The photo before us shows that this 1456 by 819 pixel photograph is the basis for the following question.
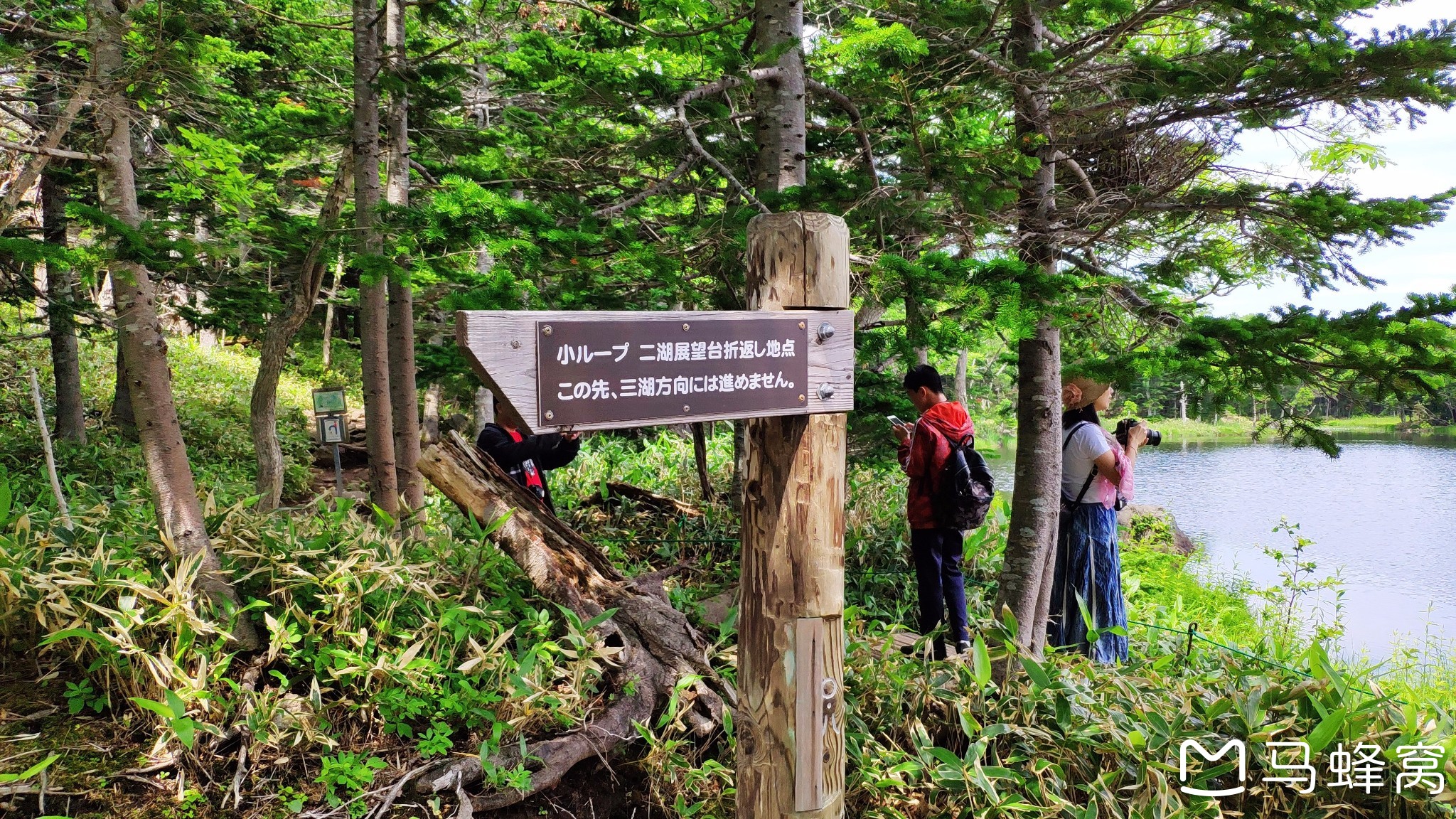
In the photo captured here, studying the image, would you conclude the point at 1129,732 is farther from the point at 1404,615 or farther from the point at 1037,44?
the point at 1404,615

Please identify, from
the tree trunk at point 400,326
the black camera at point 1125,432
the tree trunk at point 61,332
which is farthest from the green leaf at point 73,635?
the tree trunk at point 61,332

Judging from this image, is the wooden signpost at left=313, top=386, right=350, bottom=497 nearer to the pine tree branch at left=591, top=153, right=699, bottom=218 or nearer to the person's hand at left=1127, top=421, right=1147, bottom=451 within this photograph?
the pine tree branch at left=591, top=153, right=699, bottom=218

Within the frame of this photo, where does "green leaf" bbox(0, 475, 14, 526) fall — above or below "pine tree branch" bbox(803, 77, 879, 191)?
below

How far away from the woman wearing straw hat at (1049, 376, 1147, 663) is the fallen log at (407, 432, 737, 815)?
228cm

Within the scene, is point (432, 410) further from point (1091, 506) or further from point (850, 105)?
point (1091, 506)

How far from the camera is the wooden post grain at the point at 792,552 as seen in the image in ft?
7.21

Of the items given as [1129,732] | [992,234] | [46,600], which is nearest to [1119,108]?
[992,234]

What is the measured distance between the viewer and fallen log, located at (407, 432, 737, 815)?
295 cm

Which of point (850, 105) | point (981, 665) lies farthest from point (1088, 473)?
point (850, 105)

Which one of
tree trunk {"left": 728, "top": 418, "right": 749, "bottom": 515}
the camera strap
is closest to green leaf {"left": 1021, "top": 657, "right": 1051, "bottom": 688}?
the camera strap

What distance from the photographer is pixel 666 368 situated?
75.0 inches

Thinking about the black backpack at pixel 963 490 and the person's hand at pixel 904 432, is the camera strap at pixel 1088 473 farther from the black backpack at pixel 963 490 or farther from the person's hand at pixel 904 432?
the person's hand at pixel 904 432

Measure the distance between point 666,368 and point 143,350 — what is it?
2633 millimetres

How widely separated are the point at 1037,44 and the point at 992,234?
986 mm
